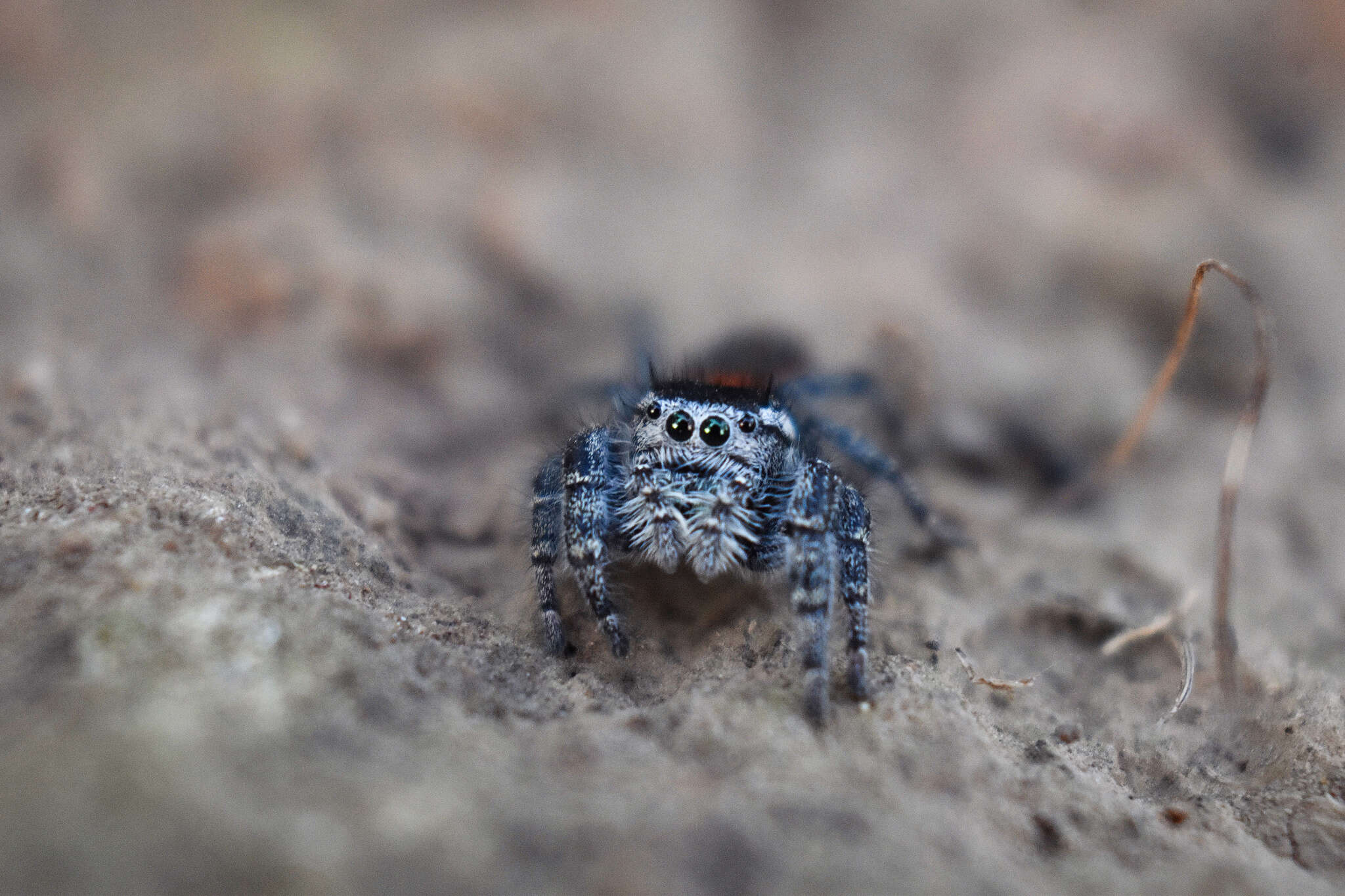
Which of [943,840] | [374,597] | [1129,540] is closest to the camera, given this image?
[943,840]

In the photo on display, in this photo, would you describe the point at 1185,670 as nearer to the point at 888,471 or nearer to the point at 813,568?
the point at 888,471

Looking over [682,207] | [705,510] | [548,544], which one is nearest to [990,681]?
[705,510]

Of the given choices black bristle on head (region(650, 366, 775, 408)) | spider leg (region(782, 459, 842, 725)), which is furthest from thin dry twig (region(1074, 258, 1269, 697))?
black bristle on head (region(650, 366, 775, 408))

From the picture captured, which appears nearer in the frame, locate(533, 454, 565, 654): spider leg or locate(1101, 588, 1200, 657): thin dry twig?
locate(533, 454, 565, 654): spider leg

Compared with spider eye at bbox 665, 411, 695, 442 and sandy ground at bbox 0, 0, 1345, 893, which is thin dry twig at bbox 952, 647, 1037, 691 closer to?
sandy ground at bbox 0, 0, 1345, 893

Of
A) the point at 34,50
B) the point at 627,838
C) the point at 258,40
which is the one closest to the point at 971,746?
the point at 627,838

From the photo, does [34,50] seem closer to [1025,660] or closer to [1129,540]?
[1025,660]
